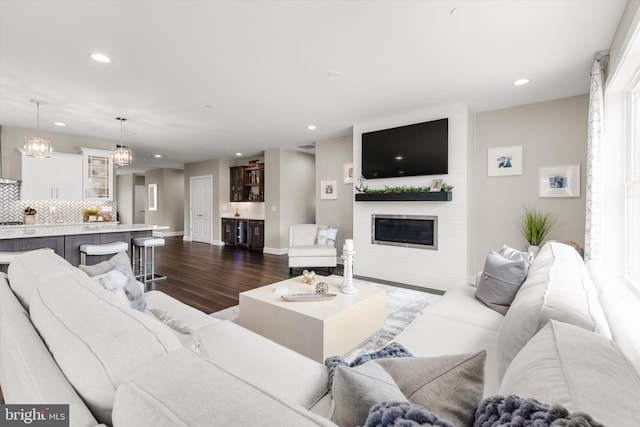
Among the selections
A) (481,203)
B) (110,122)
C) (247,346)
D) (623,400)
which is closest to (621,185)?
(481,203)

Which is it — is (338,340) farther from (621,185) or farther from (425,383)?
(621,185)

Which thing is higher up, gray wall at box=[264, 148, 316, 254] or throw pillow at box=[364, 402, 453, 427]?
gray wall at box=[264, 148, 316, 254]

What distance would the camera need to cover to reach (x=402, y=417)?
0.53m

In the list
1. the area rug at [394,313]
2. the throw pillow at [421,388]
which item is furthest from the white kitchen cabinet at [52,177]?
the throw pillow at [421,388]

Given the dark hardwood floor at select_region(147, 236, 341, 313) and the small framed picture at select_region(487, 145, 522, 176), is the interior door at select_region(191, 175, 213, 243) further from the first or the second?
the small framed picture at select_region(487, 145, 522, 176)

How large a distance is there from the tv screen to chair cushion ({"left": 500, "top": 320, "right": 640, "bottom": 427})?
367 centimetres

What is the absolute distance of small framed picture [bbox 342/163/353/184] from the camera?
5.88 m

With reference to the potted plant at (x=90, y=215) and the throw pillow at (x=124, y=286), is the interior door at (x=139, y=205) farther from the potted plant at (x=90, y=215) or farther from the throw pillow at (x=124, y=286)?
the throw pillow at (x=124, y=286)

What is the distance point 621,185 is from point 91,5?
4461 millimetres

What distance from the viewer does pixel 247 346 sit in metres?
1.52

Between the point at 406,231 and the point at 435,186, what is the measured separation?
82 cm

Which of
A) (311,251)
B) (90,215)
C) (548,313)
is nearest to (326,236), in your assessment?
(311,251)

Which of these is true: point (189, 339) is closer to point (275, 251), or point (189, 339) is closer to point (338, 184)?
point (338, 184)

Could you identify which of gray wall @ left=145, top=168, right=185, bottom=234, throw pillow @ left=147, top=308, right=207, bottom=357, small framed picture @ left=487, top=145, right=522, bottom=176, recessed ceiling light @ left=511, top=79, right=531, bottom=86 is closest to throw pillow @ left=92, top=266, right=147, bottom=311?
throw pillow @ left=147, top=308, right=207, bottom=357
